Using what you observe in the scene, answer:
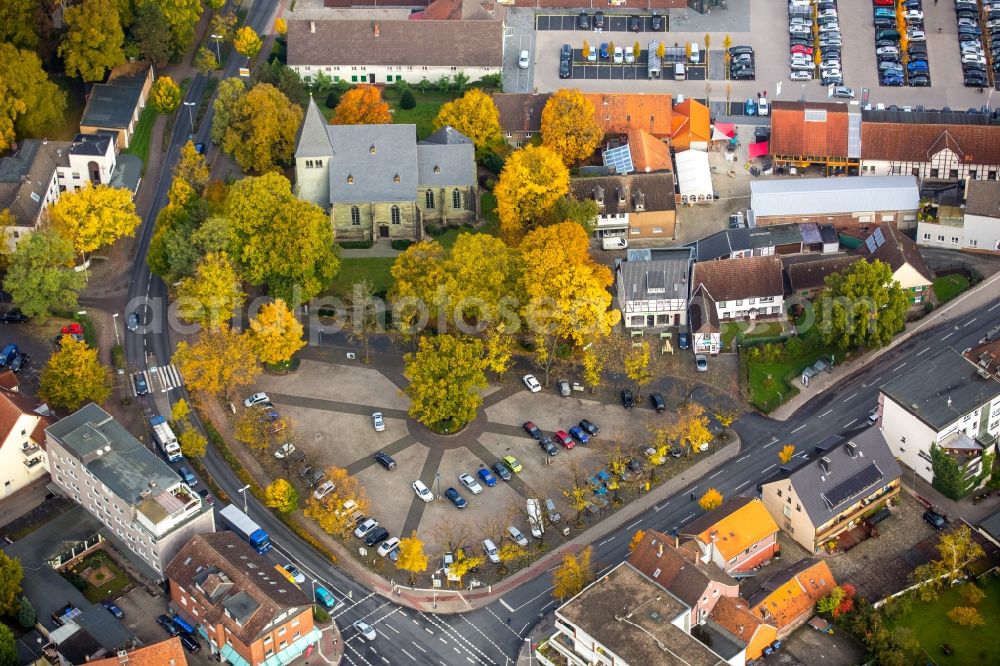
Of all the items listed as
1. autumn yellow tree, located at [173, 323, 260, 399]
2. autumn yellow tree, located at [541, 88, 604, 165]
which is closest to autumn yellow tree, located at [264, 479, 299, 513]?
autumn yellow tree, located at [173, 323, 260, 399]

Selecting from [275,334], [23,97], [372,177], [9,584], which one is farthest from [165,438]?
[23,97]

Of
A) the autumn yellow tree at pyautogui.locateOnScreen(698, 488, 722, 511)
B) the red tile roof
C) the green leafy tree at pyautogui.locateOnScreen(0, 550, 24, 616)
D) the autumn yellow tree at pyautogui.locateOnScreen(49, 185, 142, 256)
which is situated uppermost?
the red tile roof

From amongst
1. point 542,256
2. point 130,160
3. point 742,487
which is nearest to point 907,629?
point 742,487

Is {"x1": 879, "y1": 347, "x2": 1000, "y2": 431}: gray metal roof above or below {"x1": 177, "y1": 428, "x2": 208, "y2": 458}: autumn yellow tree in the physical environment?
above

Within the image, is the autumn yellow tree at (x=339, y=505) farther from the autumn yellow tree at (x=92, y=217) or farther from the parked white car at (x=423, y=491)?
the autumn yellow tree at (x=92, y=217)

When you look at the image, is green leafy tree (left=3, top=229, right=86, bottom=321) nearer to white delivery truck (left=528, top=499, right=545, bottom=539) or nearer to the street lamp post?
the street lamp post

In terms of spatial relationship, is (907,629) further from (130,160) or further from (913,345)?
(130,160)

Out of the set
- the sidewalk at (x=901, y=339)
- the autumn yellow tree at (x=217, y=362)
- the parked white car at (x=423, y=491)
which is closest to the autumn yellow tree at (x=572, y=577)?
the parked white car at (x=423, y=491)
